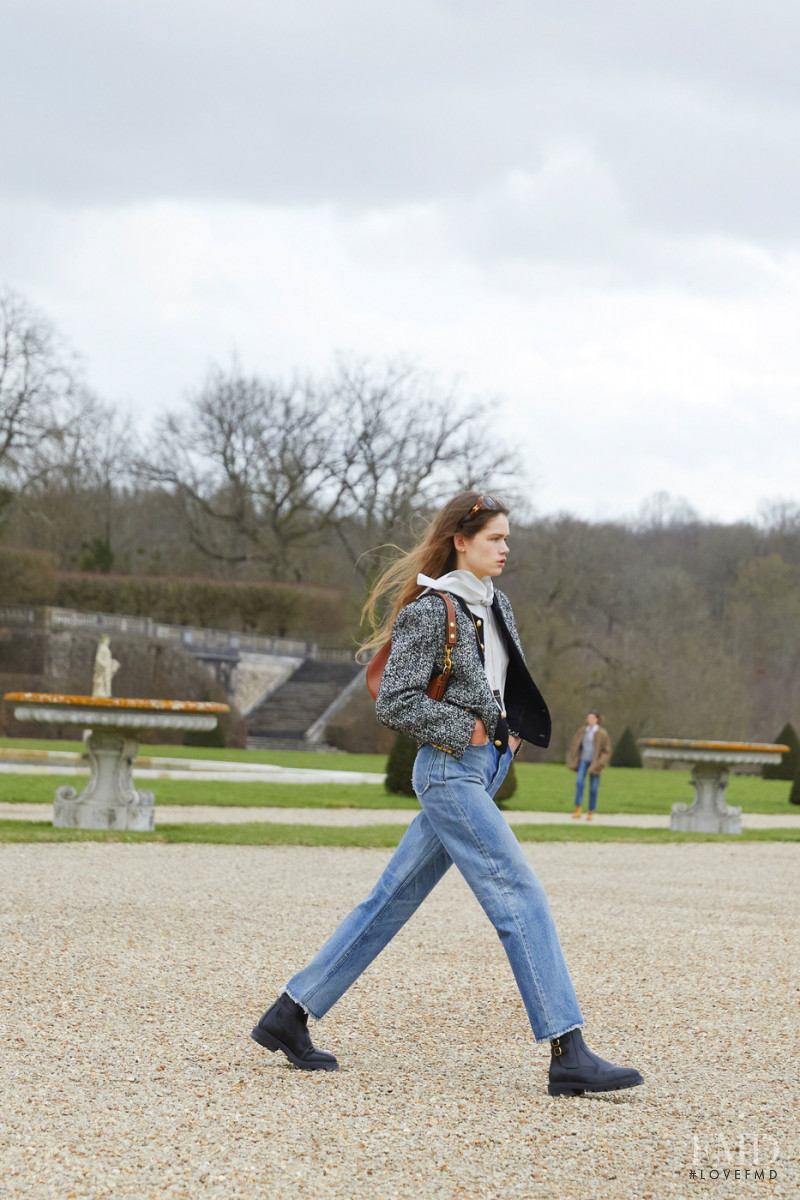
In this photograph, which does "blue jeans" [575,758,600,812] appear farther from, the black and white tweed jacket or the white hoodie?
the black and white tweed jacket

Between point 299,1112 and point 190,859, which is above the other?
point 299,1112

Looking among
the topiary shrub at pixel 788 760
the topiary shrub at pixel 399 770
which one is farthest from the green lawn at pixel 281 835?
the topiary shrub at pixel 788 760

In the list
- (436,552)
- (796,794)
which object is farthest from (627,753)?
(436,552)

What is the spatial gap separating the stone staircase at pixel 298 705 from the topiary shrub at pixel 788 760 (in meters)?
14.1

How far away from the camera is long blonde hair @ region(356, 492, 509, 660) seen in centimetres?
393

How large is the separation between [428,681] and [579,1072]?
1.14 m

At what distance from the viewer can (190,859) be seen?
385 inches

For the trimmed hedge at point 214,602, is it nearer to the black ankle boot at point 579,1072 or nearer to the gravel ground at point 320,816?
the gravel ground at point 320,816

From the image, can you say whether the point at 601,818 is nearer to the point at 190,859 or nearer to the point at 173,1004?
the point at 190,859

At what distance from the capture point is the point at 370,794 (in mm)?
19891

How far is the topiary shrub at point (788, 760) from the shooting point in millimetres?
34938

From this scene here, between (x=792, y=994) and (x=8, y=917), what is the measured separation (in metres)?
3.73

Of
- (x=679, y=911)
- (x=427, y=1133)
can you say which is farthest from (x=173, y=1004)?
(x=679, y=911)

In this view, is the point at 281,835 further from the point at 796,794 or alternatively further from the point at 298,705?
the point at 298,705
